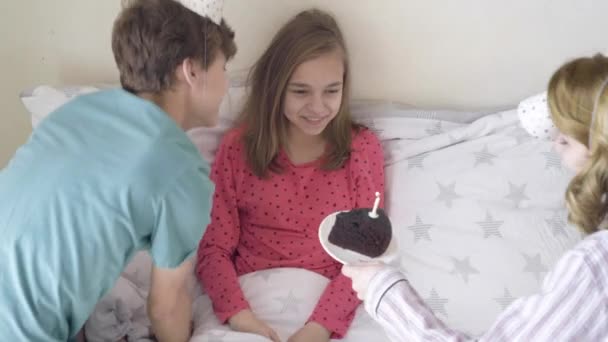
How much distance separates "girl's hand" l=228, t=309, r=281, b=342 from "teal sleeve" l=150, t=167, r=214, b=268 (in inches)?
11.8

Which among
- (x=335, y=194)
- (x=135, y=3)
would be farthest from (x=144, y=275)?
(x=135, y=3)

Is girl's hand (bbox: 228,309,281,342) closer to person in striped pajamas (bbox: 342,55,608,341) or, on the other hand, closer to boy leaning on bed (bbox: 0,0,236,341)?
boy leaning on bed (bbox: 0,0,236,341)

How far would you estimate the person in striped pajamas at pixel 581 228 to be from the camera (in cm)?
75

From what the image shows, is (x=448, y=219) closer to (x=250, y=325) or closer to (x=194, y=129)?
(x=250, y=325)

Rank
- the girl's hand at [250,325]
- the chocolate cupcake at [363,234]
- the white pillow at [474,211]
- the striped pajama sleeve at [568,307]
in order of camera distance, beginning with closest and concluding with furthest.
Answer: the striped pajama sleeve at [568,307] < the chocolate cupcake at [363,234] < the girl's hand at [250,325] < the white pillow at [474,211]

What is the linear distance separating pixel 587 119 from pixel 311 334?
2.36 feet

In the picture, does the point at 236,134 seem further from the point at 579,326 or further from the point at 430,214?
the point at 579,326

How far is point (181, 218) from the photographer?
947 mm

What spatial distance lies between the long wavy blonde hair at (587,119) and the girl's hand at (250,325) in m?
0.67

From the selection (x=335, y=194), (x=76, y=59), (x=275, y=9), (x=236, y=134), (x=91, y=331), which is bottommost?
(x=91, y=331)

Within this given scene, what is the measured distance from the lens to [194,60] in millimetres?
1008

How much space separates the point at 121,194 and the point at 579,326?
661 millimetres

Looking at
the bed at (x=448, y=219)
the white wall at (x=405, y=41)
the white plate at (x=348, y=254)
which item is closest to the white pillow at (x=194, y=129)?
the bed at (x=448, y=219)

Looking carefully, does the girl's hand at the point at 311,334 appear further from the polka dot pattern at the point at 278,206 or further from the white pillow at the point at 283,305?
the polka dot pattern at the point at 278,206
